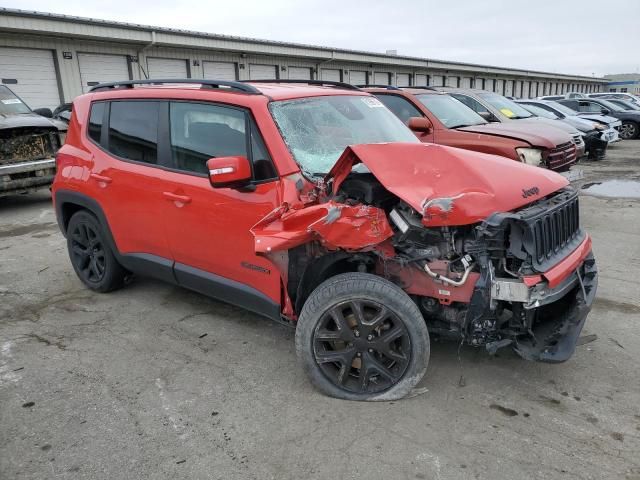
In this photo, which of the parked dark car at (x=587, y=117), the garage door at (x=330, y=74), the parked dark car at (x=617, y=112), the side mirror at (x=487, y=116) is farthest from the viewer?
the garage door at (x=330, y=74)

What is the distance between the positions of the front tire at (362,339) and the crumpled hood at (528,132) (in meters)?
4.95

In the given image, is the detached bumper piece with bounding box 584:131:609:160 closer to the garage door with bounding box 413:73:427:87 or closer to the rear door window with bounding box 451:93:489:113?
the rear door window with bounding box 451:93:489:113

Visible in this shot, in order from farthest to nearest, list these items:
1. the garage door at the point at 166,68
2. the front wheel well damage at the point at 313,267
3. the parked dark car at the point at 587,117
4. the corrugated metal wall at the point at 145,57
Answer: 1. the garage door at the point at 166,68
2. the corrugated metal wall at the point at 145,57
3. the parked dark car at the point at 587,117
4. the front wheel well damage at the point at 313,267

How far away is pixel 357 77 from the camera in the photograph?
2714 centimetres

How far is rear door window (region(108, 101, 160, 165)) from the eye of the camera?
12.9ft

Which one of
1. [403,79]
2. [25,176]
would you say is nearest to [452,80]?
[403,79]

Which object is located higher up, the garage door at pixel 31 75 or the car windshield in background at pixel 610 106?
the garage door at pixel 31 75

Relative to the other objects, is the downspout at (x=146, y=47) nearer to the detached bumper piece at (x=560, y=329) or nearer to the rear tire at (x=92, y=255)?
the rear tire at (x=92, y=255)

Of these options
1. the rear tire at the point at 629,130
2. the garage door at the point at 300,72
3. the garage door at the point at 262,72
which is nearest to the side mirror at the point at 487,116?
the rear tire at the point at 629,130

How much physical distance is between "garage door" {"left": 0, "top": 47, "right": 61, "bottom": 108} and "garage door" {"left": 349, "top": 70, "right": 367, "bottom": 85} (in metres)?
15.0

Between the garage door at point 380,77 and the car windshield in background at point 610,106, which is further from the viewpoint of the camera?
the garage door at point 380,77

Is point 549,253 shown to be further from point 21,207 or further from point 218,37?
point 218,37

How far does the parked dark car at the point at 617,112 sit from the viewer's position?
62.1 ft

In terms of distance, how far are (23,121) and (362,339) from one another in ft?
27.4
